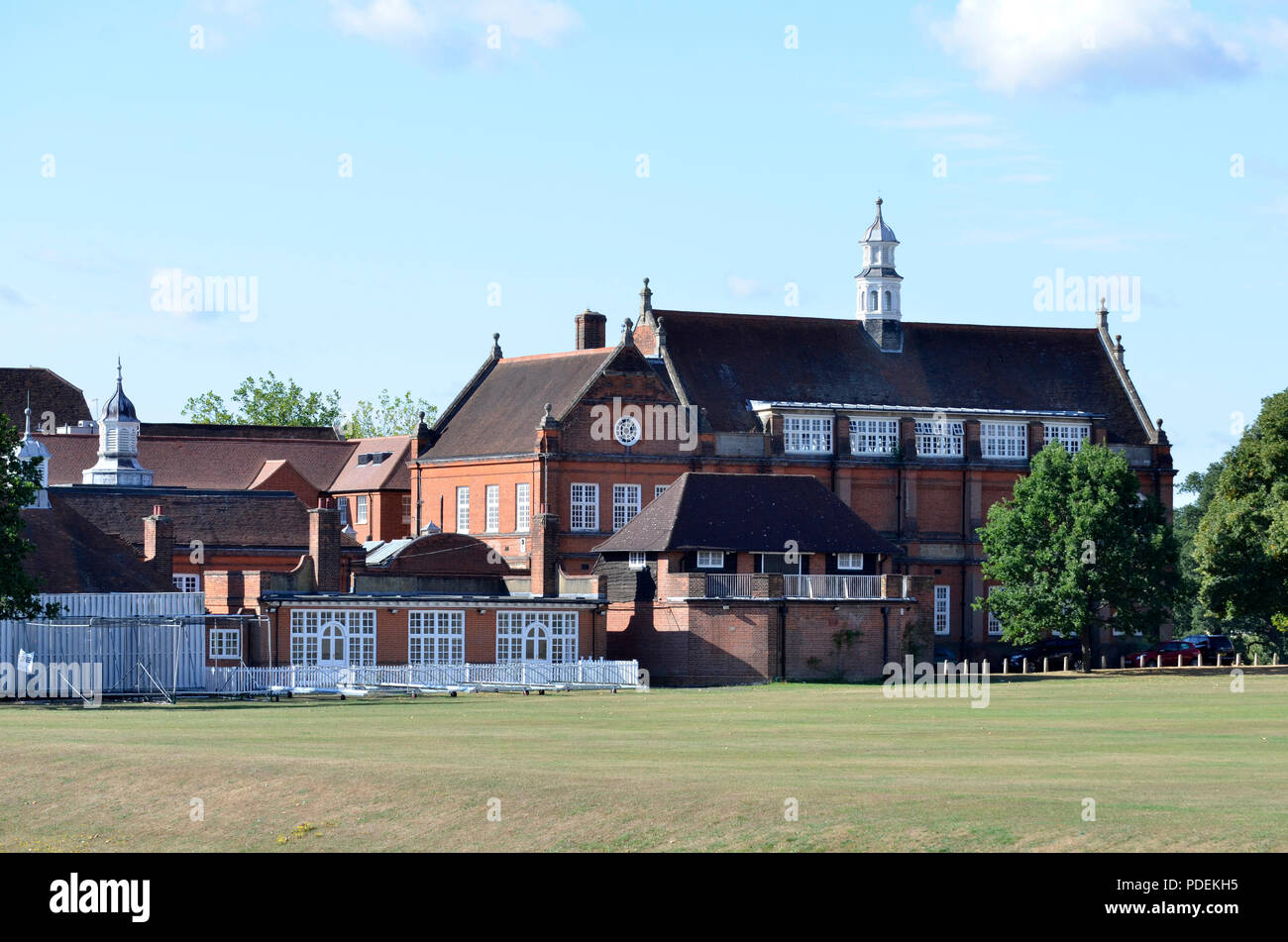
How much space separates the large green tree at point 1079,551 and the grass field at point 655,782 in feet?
107

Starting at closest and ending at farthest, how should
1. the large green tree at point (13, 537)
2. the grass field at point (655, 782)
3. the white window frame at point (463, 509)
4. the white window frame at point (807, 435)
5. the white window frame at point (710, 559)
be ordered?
1. the grass field at point (655, 782)
2. the large green tree at point (13, 537)
3. the white window frame at point (710, 559)
4. the white window frame at point (463, 509)
5. the white window frame at point (807, 435)

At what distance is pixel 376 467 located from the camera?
10294 centimetres

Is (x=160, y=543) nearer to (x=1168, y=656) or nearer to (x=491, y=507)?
(x=491, y=507)

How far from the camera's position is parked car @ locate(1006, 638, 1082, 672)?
8919 cm

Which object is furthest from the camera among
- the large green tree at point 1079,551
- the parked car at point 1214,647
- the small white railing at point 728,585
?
the parked car at point 1214,647

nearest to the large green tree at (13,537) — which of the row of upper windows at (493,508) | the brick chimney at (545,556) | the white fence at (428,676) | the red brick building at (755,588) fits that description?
the white fence at (428,676)

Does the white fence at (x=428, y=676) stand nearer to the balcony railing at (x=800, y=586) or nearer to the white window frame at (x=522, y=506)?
the balcony railing at (x=800, y=586)

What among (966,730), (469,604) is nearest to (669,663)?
(469,604)

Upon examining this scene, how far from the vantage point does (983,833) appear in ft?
81.4

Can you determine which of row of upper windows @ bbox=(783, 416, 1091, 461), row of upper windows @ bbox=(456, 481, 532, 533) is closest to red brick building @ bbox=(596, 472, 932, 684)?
row of upper windows @ bbox=(456, 481, 532, 533)

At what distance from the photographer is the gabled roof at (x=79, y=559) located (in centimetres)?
7181

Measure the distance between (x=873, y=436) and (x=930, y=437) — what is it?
2.85m

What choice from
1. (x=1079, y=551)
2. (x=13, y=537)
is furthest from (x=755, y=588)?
(x=13, y=537)
